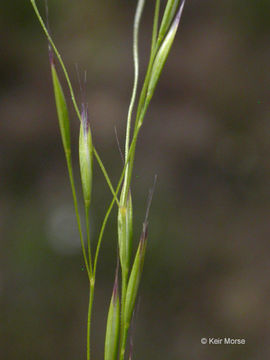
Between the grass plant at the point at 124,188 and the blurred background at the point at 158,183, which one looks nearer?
the grass plant at the point at 124,188

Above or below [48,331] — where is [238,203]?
above

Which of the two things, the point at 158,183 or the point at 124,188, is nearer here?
the point at 124,188

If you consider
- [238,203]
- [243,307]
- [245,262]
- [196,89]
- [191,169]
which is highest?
[196,89]

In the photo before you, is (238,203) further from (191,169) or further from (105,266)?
(105,266)

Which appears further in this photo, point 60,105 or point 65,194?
point 65,194

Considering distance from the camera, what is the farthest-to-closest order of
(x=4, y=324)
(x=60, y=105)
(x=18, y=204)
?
(x=18, y=204), (x=4, y=324), (x=60, y=105)

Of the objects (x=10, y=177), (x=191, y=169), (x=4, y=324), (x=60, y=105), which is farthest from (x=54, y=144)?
(x=60, y=105)

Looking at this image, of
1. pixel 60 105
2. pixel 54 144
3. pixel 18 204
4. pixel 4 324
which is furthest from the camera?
pixel 54 144

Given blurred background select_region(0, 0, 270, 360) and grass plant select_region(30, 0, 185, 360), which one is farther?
blurred background select_region(0, 0, 270, 360)
